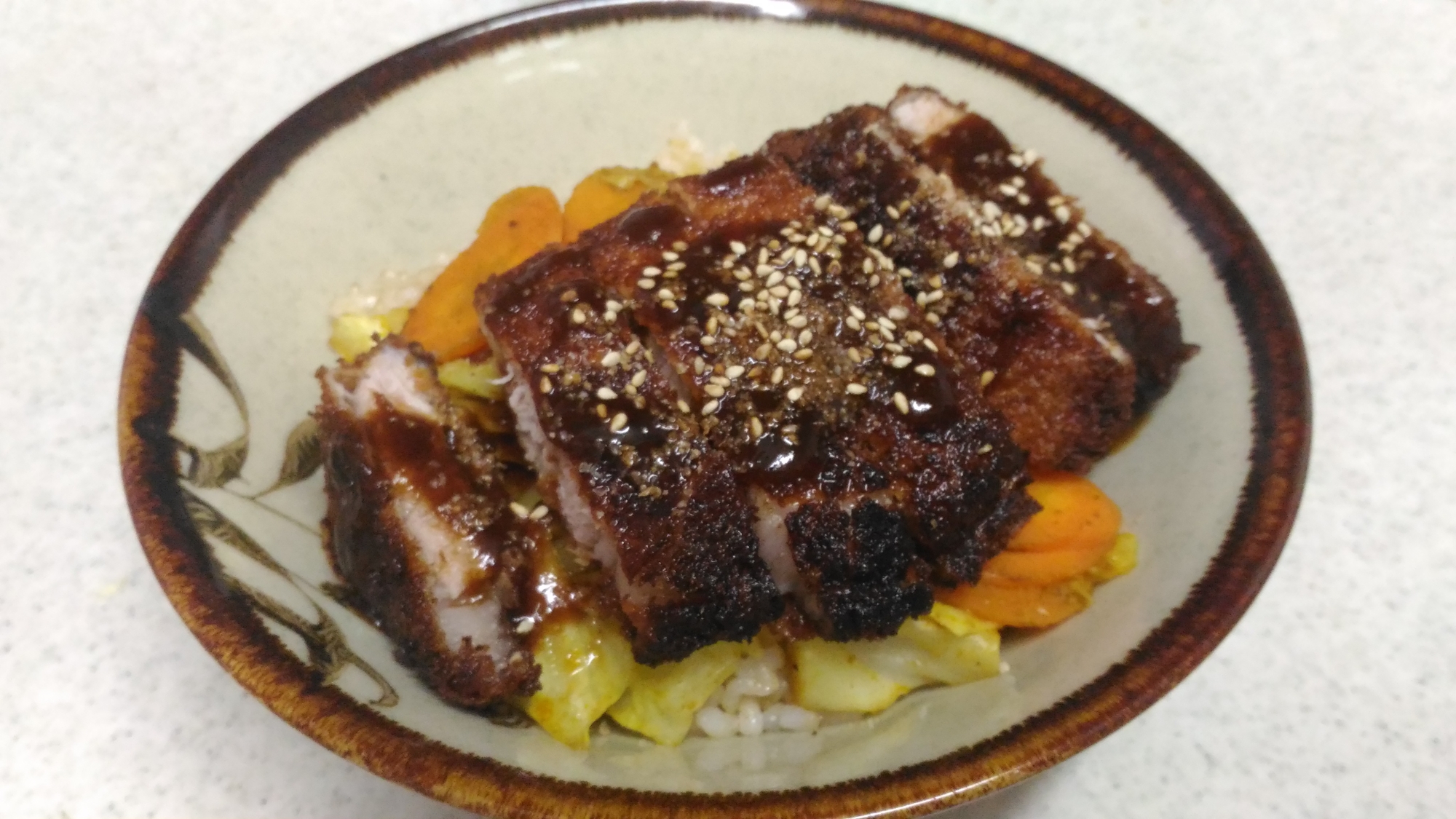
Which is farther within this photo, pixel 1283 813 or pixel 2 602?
pixel 2 602

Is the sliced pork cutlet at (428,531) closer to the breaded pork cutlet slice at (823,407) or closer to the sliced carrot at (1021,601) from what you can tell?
the breaded pork cutlet slice at (823,407)


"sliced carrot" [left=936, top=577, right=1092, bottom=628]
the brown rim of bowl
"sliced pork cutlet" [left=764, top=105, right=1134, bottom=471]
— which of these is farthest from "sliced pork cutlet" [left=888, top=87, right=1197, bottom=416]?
"sliced carrot" [left=936, top=577, right=1092, bottom=628]

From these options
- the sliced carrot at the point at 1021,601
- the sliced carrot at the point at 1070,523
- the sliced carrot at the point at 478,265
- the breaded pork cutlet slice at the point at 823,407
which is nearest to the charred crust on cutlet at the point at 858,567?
the breaded pork cutlet slice at the point at 823,407

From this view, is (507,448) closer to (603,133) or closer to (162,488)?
(162,488)

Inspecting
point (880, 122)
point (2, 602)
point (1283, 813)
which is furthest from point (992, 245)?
point (2, 602)

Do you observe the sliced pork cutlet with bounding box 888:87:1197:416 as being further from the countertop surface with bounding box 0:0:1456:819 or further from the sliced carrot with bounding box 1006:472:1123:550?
the countertop surface with bounding box 0:0:1456:819
